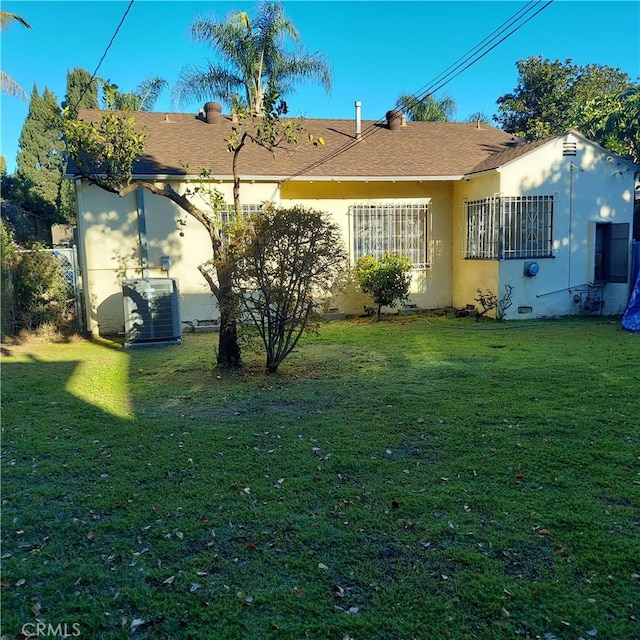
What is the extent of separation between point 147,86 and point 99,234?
10.6 metres

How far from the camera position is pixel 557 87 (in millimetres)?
23984

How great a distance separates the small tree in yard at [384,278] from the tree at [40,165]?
19.0 meters

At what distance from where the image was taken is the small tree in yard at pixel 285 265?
6.35 meters

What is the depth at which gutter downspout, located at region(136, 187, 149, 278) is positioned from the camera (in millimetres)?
10766

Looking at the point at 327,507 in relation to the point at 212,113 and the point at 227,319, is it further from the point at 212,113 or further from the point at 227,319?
the point at 212,113

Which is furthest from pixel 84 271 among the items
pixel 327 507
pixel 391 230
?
pixel 327 507

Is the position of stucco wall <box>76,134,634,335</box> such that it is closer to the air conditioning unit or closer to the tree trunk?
the air conditioning unit

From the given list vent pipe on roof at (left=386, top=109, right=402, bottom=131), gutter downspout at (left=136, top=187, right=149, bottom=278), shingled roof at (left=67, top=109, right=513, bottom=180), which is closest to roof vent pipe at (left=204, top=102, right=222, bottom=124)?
shingled roof at (left=67, top=109, right=513, bottom=180)

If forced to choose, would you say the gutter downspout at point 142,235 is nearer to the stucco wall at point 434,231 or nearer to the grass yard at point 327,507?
the stucco wall at point 434,231

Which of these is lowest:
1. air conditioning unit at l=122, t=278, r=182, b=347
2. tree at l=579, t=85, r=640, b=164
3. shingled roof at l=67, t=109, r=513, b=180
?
air conditioning unit at l=122, t=278, r=182, b=347

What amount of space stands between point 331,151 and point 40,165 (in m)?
20.6

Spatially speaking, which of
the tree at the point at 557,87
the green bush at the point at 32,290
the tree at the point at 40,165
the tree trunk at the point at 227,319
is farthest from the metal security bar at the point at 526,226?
the tree at the point at 40,165

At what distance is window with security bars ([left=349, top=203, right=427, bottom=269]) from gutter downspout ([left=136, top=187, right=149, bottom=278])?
4574 mm

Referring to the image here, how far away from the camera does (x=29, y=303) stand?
1016cm
